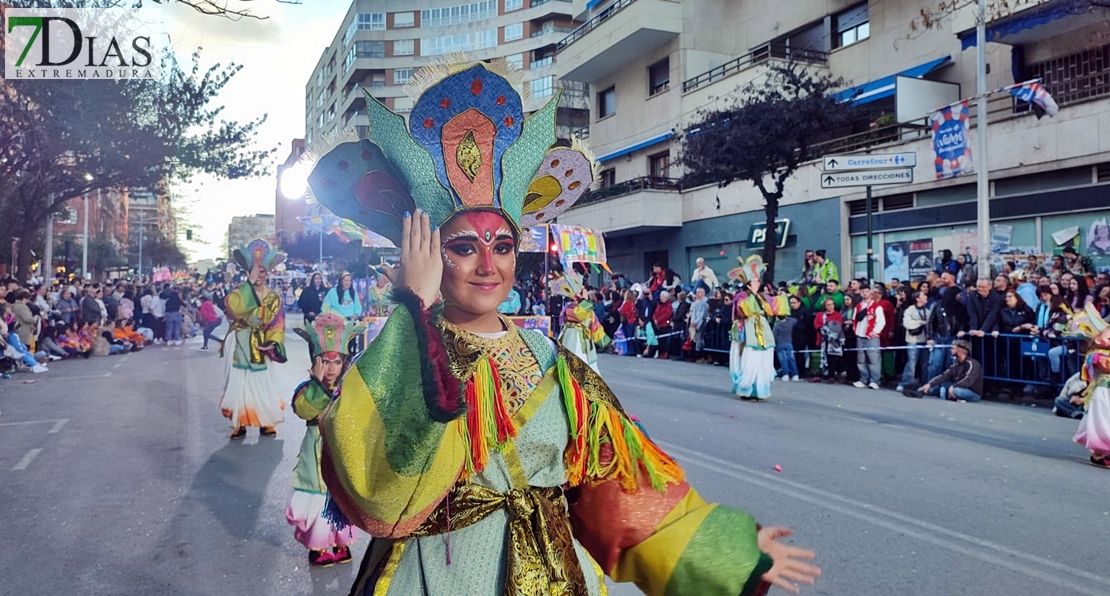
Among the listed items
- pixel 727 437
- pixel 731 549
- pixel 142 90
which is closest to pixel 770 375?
pixel 727 437

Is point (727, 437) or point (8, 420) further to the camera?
point (8, 420)

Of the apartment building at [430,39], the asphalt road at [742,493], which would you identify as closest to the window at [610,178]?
the apartment building at [430,39]

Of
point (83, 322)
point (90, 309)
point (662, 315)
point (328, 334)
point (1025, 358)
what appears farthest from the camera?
point (83, 322)

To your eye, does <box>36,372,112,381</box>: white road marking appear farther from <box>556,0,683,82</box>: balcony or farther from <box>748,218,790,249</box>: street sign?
<box>556,0,683,82</box>: balcony

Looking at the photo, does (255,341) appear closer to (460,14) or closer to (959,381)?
(959,381)

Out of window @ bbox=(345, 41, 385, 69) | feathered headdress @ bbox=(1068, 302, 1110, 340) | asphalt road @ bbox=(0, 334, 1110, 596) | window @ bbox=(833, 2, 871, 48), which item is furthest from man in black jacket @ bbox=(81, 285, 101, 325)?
window @ bbox=(345, 41, 385, 69)

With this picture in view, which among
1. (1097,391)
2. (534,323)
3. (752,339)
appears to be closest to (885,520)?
(534,323)

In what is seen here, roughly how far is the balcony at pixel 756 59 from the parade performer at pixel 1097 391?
16475 mm

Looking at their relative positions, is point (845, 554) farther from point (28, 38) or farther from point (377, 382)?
point (28, 38)

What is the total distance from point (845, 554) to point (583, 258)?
400 inches

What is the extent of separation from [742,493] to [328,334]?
11.2 ft

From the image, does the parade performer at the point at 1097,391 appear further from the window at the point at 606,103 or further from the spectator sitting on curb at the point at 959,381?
the window at the point at 606,103

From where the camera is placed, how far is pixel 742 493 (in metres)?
6.18

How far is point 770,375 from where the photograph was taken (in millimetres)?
11336
